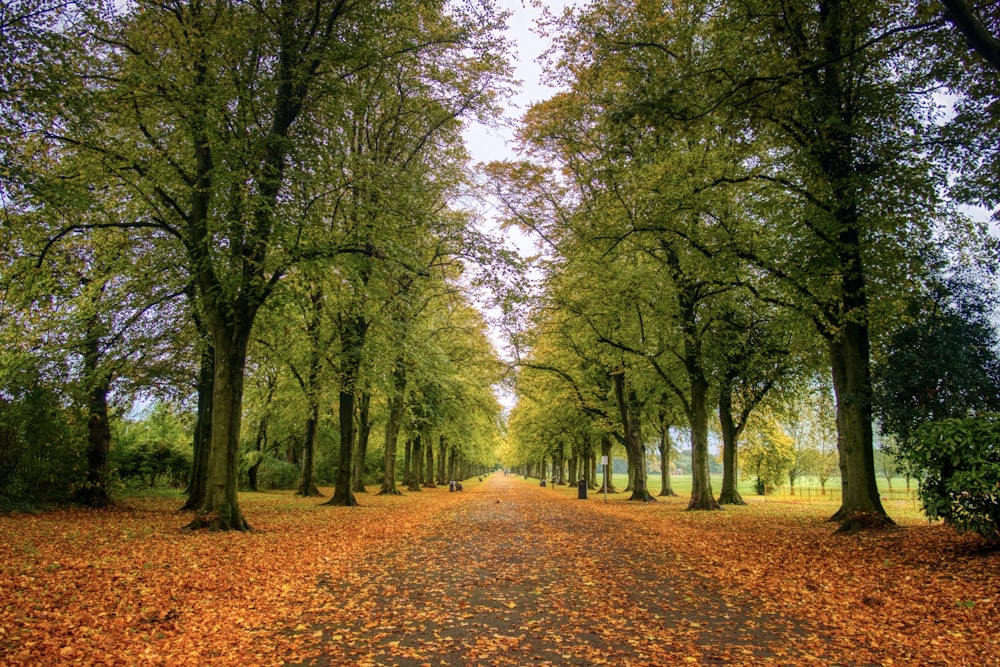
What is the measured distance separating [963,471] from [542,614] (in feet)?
21.0

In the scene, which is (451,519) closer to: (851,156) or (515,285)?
(515,285)

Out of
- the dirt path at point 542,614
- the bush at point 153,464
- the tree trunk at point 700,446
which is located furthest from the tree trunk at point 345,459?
the tree trunk at point 700,446

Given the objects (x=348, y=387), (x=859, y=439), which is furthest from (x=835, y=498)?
(x=348, y=387)

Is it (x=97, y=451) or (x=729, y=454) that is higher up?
(x=97, y=451)

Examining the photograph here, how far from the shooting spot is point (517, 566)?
358 inches

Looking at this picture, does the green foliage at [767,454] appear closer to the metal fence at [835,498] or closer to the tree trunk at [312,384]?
the metal fence at [835,498]

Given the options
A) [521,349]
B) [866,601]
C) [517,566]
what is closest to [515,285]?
[517,566]

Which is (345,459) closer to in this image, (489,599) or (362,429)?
(362,429)

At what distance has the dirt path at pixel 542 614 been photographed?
480 cm

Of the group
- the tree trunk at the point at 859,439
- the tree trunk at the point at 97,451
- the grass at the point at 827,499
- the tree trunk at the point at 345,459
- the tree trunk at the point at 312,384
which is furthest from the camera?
the tree trunk at the point at 345,459

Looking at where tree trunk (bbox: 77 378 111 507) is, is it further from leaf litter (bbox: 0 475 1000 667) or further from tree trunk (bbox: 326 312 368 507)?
tree trunk (bbox: 326 312 368 507)

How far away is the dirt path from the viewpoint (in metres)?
4.80

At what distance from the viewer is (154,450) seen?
22891 millimetres

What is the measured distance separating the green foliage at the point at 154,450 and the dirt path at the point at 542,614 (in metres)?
14.4
